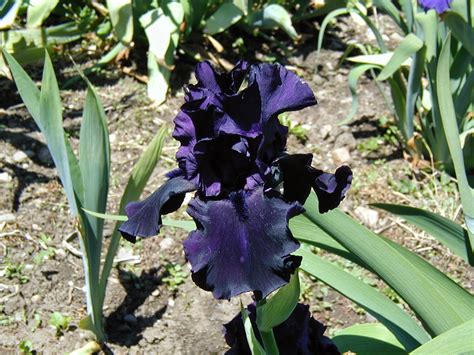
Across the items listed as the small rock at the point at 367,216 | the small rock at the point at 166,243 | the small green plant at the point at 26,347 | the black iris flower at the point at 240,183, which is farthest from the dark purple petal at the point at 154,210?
the small rock at the point at 367,216

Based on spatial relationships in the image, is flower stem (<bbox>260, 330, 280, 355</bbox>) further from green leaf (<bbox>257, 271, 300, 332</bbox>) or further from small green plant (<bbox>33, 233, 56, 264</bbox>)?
small green plant (<bbox>33, 233, 56, 264</bbox>)

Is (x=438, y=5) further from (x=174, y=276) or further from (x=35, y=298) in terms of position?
(x=35, y=298)

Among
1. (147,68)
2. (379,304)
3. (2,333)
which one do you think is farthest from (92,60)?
(379,304)

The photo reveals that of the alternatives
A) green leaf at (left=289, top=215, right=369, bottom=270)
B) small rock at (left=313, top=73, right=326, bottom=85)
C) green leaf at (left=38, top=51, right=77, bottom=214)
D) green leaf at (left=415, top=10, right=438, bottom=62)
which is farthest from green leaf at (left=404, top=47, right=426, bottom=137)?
green leaf at (left=38, top=51, right=77, bottom=214)

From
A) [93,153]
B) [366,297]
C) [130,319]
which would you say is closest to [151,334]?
Result: [130,319]

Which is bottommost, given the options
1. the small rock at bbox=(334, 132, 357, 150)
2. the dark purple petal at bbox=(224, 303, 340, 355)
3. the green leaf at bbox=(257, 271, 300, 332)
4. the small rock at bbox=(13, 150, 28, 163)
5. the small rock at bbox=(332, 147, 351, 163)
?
the small rock at bbox=(332, 147, 351, 163)
